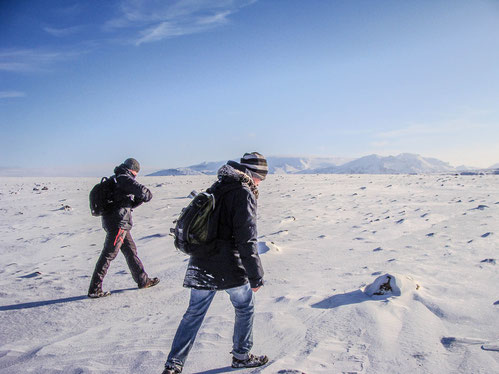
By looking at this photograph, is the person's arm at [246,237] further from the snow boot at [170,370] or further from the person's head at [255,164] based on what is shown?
the snow boot at [170,370]

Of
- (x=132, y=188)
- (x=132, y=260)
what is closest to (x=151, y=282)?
(x=132, y=260)

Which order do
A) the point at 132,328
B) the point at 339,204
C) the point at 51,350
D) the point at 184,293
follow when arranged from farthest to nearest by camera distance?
the point at 339,204 → the point at 184,293 → the point at 132,328 → the point at 51,350

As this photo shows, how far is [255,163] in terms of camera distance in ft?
9.61

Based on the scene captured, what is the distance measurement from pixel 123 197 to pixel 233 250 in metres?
2.51

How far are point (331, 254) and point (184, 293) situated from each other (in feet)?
9.15

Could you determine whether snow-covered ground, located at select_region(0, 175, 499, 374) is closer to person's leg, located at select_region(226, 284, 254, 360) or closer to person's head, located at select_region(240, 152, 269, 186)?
person's leg, located at select_region(226, 284, 254, 360)

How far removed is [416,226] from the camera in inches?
300

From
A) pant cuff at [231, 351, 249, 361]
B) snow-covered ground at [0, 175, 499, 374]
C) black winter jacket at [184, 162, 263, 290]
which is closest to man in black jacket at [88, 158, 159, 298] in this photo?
snow-covered ground at [0, 175, 499, 374]

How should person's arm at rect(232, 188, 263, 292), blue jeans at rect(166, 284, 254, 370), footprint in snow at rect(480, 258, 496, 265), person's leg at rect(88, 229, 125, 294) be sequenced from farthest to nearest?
footprint in snow at rect(480, 258, 496, 265)
person's leg at rect(88, 229, 125, 294)
blue jeans at rect(166, 284, 254, 370)
person's arm at rect(232, 188, 263, 292)

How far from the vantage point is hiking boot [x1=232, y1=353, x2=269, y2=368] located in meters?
2.69

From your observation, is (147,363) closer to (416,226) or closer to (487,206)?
(416,226)

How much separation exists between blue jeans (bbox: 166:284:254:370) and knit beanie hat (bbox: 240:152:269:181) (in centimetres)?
99

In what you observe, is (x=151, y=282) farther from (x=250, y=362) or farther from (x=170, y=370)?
(x=250, y=362)

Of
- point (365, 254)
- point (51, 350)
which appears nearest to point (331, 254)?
point (365, 254)
